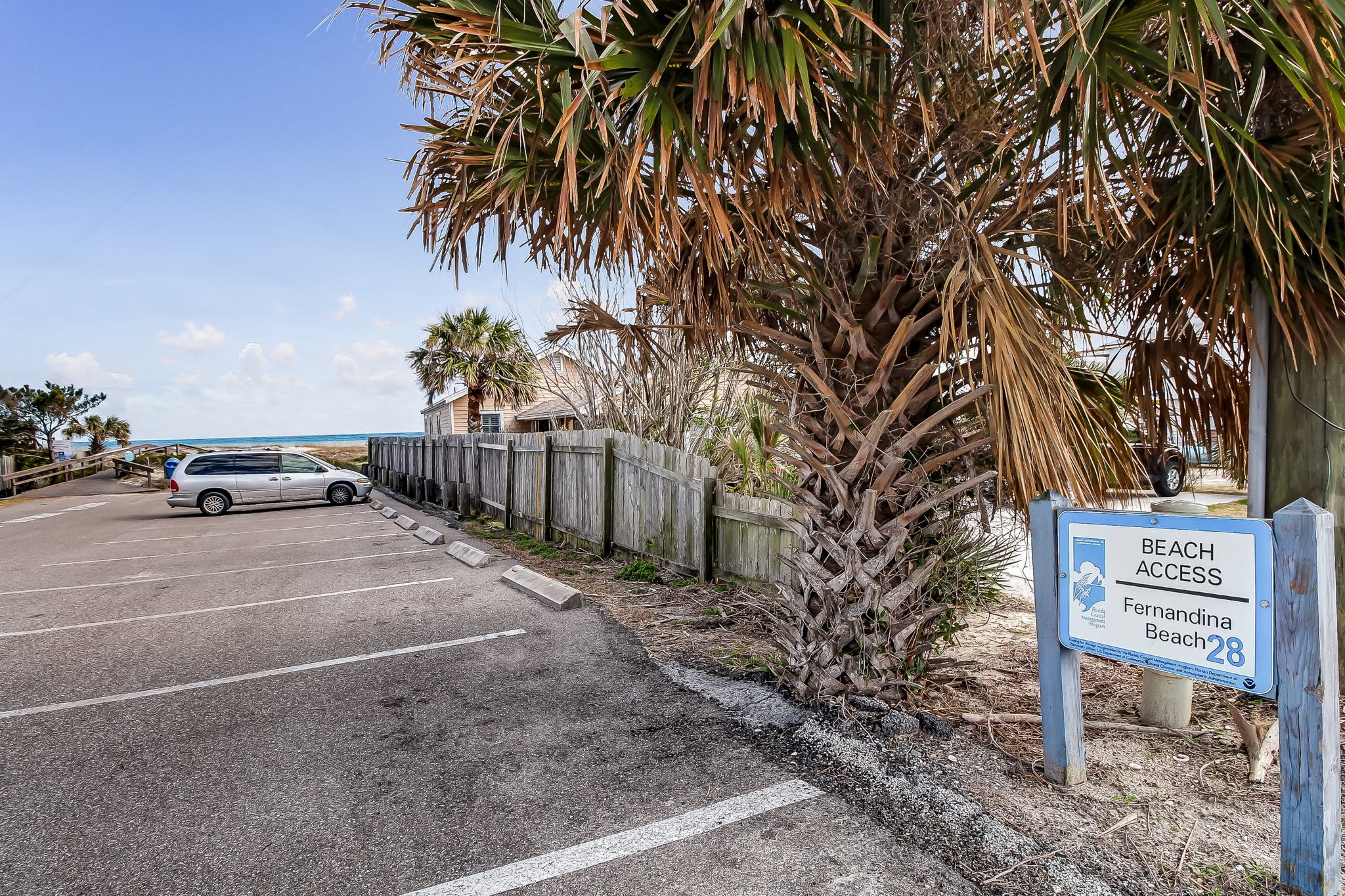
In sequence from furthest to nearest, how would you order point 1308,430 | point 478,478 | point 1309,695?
point 478,478 < point 1308,430 < point 1309,695

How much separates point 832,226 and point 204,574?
8675mm

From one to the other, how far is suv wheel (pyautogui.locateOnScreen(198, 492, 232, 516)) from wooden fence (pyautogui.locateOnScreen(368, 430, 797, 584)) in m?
6.86

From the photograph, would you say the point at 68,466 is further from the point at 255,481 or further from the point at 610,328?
the point at 610,328

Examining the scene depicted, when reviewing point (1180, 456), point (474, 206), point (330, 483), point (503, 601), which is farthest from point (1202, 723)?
point (330, 483)

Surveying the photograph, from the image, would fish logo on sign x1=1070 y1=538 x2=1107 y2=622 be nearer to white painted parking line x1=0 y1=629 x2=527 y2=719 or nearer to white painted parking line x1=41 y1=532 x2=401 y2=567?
white painted parking line x1=0 y1=629 x2=527 y2=719

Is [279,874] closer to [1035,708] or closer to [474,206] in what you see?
[474,206]

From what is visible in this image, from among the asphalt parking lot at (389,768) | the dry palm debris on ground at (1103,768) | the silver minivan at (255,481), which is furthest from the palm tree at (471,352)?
the dry palm debris on ground at (1103,768)

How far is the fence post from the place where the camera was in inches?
439

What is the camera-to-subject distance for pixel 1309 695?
1940mm

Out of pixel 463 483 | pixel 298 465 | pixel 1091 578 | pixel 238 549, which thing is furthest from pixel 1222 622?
pixel 298 465

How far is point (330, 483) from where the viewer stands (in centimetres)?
1670

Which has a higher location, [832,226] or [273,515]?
[832,226]

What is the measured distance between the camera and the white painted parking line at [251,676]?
12.7ft

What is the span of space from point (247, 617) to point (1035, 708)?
21.1 ft
